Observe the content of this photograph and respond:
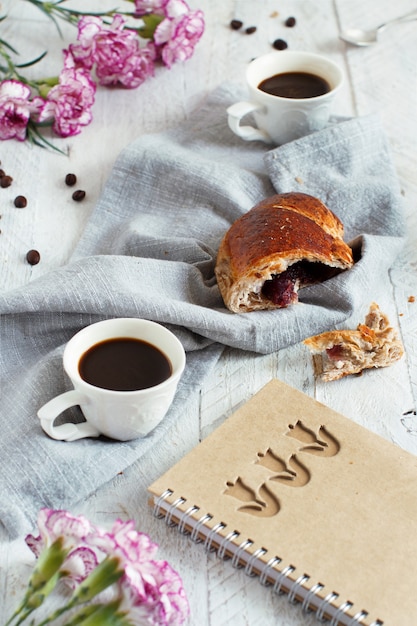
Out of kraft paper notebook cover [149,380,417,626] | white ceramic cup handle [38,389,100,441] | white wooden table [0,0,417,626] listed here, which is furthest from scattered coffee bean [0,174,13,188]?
kraft paper notebook cover [149,380,417,626]

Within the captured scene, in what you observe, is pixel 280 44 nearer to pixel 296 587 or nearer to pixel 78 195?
pixel 78 195

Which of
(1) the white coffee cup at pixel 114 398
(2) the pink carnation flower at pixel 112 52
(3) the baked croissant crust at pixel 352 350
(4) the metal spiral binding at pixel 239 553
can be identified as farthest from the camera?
(2) the pink carnation flower at pixel 112 52

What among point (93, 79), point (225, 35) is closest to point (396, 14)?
point (225, 35)

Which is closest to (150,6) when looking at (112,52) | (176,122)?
(112,52)

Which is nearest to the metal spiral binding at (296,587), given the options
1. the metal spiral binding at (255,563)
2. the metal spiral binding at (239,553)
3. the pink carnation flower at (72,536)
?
the metal spiral binding at (255,563)

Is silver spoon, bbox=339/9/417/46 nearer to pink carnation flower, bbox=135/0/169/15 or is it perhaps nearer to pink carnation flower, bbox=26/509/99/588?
pink carnation flower, bbox=135/0/169/15

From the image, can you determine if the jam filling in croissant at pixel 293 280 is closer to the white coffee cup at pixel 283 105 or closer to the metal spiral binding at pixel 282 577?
the white coffee cup at pixel 283 105
